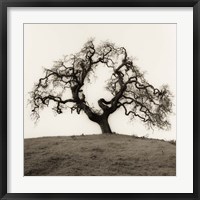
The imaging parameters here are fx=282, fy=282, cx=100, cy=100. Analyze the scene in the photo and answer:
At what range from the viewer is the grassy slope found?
2127 mm

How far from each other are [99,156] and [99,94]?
18.7 inches

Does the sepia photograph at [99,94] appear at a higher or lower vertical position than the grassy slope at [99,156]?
higher

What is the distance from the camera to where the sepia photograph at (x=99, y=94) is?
2.15 meters

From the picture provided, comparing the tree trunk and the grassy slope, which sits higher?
the tree trunk

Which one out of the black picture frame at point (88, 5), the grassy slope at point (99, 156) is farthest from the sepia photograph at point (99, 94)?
the black picture frame at point (88, 5)

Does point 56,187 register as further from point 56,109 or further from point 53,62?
point 53,62

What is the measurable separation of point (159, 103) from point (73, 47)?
2.62 ft

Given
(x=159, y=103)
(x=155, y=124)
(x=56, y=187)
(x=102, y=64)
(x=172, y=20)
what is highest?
(x=172, y=20)

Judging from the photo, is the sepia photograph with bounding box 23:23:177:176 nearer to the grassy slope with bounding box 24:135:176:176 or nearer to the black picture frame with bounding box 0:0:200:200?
the grassy slope with bounding box 24:135:176:176

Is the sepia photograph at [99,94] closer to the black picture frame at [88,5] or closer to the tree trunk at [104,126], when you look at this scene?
the tree trunk at [104,126]

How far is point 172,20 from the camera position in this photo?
2154mm

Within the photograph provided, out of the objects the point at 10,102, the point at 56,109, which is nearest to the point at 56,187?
the point at 56,109

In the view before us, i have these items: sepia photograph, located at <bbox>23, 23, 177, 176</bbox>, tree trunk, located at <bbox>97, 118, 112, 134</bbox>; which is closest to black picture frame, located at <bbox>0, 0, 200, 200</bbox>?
sepia photograph, located at <bbox>23, 23, 177, 176</bbox>

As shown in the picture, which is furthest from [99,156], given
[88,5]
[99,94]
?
[88,5]
